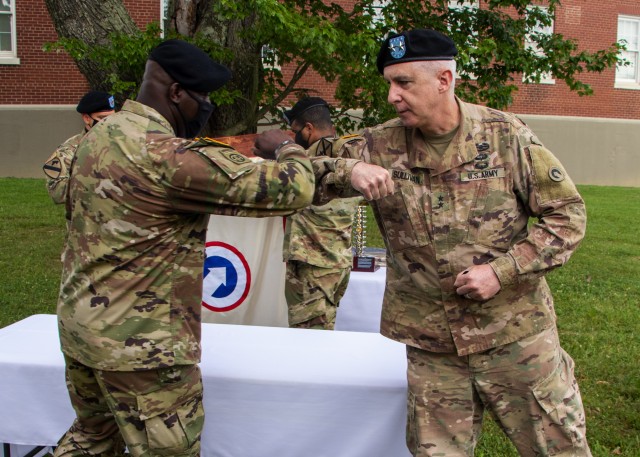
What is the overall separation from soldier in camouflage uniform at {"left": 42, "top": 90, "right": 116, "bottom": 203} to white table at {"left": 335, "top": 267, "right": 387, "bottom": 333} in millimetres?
2350

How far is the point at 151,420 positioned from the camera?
2428 mm

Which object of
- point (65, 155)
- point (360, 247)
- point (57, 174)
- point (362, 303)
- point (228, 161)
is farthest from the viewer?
point (360, 247)

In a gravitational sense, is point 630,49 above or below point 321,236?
above

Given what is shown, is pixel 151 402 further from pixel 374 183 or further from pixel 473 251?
pixel 473 251

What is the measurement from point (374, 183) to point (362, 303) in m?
3.51

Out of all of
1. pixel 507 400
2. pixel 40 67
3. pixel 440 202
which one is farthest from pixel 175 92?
pixel 40 67

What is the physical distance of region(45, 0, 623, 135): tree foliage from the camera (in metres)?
7.18

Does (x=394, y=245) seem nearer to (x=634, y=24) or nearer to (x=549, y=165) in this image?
(x=549, y=165)

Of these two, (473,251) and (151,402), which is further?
(473,251)

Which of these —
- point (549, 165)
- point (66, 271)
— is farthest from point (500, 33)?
point (66, 271)

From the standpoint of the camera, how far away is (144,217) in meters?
2.38

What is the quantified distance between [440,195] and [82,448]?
5.53 ft

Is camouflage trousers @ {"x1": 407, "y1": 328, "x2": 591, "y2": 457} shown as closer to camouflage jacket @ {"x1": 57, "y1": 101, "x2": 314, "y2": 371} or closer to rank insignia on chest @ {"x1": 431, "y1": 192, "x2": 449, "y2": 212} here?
rank insignia on chest @ {"x1": 431, "y1": 192, "x2": 449, "y2": 212}

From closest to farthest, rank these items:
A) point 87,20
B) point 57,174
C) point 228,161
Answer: point 228,161 < point 57,174 < point 87,20
